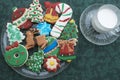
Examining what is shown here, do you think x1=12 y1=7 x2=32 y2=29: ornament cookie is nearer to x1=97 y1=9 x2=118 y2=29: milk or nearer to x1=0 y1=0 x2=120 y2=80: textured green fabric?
x1=0 y1=0 x2=120 y2=80: textured green fabric

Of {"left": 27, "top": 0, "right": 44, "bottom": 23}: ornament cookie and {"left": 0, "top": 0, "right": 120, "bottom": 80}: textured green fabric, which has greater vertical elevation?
{"left": 27, "top": 0, "right": 44, "bottom": 23}: ornament cookie

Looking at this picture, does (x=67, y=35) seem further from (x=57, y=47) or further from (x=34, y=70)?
(x=34, y=70)

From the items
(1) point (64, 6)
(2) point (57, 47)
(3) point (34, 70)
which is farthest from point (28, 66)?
(1) point (64, 6)

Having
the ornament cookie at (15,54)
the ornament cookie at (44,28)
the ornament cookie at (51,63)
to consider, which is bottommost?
the ornament cookie at (51,63)

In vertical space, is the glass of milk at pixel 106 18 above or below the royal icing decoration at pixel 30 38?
above

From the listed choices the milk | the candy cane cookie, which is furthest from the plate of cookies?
the milk

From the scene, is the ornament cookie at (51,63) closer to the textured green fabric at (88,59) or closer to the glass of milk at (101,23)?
the textured green fabric at (88,59)

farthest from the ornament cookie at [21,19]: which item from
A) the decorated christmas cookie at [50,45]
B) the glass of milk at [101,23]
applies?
the glass of milk at [101,23]
